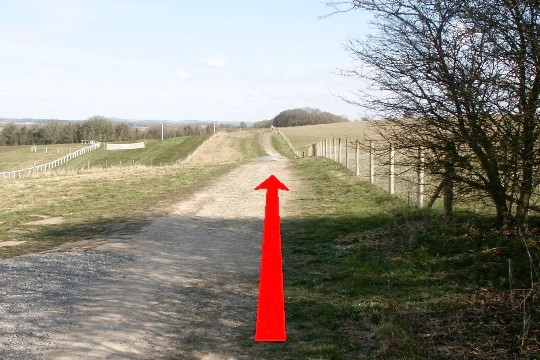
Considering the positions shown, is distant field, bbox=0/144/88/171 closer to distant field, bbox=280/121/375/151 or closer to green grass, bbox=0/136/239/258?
distant field, bbox=280/121/375/151

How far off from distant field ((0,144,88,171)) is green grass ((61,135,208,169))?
478cm

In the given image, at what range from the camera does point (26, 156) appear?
75875mm

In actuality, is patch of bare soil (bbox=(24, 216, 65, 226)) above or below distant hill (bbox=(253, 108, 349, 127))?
below

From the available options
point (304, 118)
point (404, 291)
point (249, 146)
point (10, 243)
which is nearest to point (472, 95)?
point (404, 291)

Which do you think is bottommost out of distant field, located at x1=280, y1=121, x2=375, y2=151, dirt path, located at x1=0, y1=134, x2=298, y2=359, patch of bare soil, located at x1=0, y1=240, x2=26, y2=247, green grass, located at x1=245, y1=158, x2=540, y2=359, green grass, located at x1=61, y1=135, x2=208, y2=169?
patch of bare soil, located at x1=0, y1=240, x2=26, y2=247

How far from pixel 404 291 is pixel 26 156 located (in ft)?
250

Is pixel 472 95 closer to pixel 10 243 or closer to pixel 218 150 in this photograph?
pixel 10 243

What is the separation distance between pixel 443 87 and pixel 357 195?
9.37 m

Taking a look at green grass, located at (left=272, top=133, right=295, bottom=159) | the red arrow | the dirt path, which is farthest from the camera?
green grass, located at (left=272, top=133, right=295, bottom=159)

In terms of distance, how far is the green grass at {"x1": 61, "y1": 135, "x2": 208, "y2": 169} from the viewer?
2395 inches

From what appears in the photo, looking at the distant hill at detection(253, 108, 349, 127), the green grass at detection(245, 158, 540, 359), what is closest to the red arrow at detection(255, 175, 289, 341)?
the green grass at detection(245, 158, 540, 359)

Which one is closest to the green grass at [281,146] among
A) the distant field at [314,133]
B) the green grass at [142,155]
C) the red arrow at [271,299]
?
the distant field at [314,133]

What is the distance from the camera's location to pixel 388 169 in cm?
1064

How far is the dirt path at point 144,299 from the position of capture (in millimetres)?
5395
